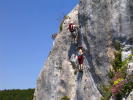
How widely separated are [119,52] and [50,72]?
9017mm

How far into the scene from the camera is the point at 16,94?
166 feet

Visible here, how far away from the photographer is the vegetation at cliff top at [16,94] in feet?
164

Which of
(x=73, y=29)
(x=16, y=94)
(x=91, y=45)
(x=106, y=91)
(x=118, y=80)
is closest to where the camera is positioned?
(x=118, y=80)

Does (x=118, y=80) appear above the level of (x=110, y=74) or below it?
below

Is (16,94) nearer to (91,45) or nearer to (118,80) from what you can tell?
(91,45)

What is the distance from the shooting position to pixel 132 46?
22516 mm

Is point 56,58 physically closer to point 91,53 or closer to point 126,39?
point 91,53

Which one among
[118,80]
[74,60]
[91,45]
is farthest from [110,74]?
[74,60]

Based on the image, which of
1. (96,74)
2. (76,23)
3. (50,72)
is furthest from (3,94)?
(96,74)

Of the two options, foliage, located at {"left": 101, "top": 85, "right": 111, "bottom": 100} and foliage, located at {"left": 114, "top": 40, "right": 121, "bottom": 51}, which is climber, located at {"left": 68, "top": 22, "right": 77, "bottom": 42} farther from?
foliage, located at {"left": 101, "top": 85, "right": 111, "bottom": 100}

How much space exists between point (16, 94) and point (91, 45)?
91.9ft

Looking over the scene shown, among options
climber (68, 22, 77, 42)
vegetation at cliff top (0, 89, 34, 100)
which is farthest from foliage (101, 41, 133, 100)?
vegetation at cliff top (0, 89, 34, 100)

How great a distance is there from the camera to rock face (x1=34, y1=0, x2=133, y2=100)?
2314 centimetres

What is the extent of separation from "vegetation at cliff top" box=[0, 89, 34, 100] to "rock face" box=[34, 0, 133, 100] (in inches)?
810
